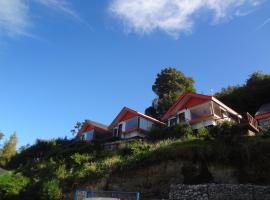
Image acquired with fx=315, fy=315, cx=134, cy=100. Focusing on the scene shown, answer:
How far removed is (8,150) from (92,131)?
16.2 meters

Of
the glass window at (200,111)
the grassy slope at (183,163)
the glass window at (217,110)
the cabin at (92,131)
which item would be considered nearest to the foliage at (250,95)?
the glass window at (217,110)

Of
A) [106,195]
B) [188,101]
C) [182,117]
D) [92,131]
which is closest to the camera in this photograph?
[106,195]

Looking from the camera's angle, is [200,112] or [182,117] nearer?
[200,112]

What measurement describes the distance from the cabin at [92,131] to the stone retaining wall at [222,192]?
27.0 metres

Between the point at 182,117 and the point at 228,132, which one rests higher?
the point at 182,117

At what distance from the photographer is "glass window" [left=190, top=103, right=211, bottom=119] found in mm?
30936

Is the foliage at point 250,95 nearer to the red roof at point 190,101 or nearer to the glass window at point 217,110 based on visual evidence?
the red roof at point 190,101

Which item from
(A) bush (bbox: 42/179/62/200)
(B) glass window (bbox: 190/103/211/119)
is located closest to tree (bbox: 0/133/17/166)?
(A) bush (bbox: 42/179/62/200)

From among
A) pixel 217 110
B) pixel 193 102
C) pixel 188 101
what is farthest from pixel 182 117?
pixel 217 110

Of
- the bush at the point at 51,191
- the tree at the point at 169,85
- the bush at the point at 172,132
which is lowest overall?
the bush at the point at 51,191

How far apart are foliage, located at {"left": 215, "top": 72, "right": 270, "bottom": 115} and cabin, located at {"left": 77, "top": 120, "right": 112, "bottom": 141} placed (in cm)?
1683

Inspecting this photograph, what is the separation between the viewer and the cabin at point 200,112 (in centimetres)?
3011

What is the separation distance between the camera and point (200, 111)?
104 feet

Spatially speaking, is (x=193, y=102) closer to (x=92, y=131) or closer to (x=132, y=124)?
(x=132, y=124)
